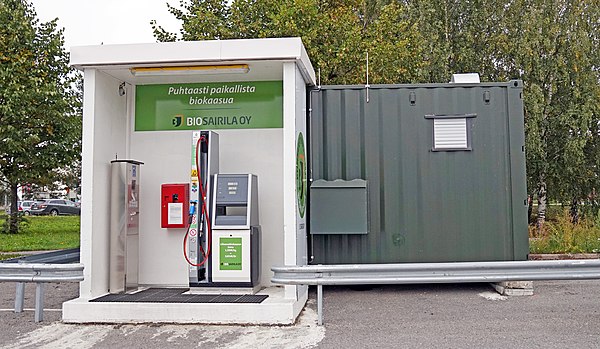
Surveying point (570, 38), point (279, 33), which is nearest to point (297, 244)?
point (279, 33)

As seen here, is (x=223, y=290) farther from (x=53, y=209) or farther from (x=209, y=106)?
(x=53, y=209)

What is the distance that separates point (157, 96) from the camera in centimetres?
880

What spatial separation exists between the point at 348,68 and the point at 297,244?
472 inches

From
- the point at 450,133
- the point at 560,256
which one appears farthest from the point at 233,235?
the point at 560,256

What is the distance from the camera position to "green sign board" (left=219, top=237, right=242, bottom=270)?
302 inches

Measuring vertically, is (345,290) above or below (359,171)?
below

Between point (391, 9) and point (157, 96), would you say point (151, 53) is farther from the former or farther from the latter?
point (391, 9)

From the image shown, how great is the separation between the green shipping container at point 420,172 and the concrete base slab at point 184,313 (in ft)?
6.81

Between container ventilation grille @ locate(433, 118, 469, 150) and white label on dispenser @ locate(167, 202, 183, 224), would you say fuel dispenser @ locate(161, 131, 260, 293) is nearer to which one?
white label on dispenser @ locate(167, 202, 183, 224)

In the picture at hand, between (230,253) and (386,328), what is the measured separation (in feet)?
7.47

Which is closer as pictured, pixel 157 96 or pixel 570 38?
Answer: pixel 157 96

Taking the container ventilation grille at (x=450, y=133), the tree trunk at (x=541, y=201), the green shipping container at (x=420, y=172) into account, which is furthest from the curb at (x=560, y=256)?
the tree trunk at (x=541, y=201)

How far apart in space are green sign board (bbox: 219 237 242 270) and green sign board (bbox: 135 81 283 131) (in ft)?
6.09

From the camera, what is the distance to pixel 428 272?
6629 millimetres
